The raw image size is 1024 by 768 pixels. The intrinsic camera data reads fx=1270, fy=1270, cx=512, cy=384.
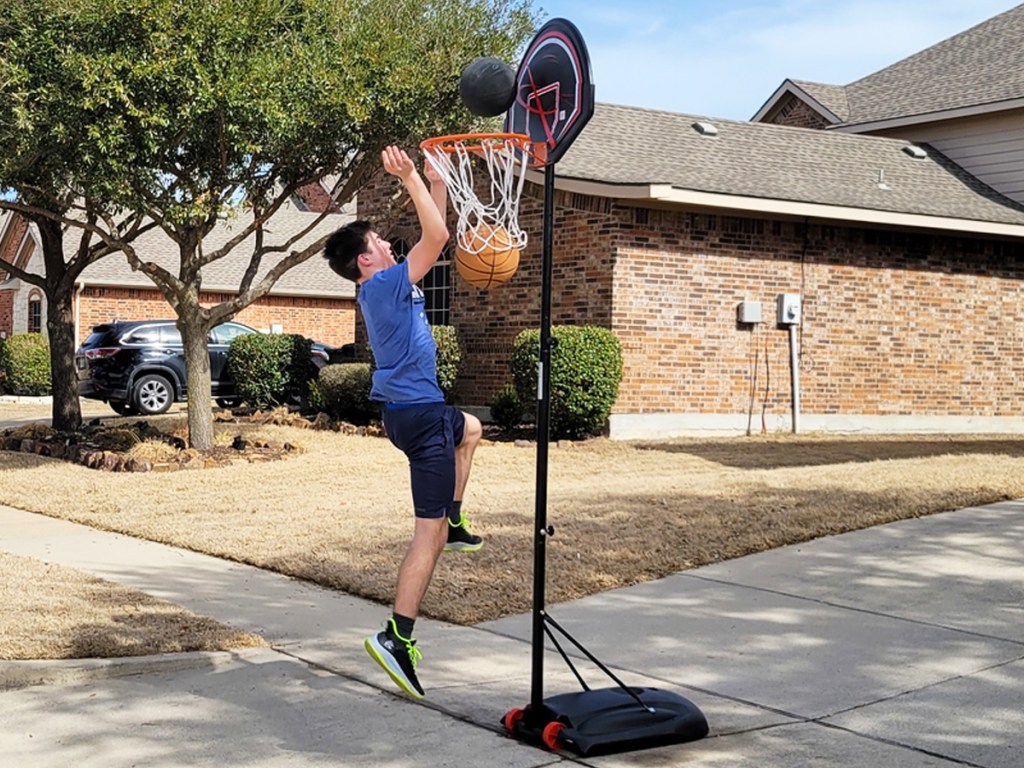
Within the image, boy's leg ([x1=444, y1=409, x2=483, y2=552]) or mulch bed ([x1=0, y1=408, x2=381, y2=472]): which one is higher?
A: boy's leg ([x1=444, y1=409, x2=483, y2=552])

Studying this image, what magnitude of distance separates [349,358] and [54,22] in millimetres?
10956

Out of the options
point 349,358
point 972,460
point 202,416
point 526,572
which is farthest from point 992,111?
point 526,572

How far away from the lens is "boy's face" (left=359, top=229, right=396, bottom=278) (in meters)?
Result: 5.49

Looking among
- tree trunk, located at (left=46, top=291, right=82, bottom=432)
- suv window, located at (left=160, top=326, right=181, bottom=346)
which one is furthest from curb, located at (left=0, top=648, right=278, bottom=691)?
suv window, located at (left=160, top=326, right=181, bottom=346)

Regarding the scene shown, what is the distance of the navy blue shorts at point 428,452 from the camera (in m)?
5.24

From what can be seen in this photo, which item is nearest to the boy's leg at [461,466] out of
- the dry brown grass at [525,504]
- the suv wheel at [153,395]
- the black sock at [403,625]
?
the black sock at [403,625]

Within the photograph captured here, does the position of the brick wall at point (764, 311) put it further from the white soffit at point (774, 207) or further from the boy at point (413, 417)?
the boy at point (413, 417)

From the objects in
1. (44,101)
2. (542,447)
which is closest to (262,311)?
(44,101)

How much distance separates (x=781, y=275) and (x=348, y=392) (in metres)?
6.28

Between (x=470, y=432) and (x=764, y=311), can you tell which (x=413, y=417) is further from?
(x=764, y=311)

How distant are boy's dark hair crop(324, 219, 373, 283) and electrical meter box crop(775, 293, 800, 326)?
12.3m

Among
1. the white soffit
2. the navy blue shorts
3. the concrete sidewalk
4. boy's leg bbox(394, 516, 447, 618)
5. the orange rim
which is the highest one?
the white soffit

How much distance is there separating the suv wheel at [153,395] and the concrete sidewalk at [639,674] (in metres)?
13.4

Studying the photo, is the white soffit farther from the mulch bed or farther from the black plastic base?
the black plastic base
